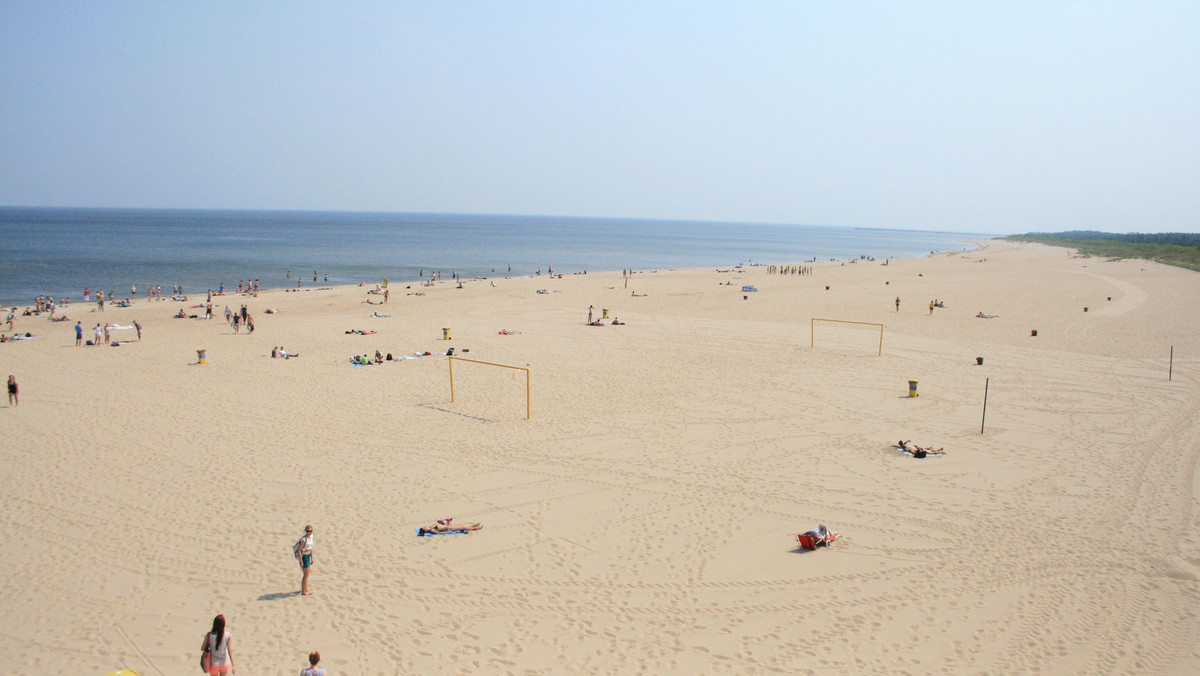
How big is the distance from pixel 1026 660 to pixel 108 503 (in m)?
13.4

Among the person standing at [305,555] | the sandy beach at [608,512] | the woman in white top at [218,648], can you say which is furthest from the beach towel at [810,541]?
the woman in white top at [218,648]

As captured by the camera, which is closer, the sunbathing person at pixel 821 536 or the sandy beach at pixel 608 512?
the sandy beach at pixel 608 512

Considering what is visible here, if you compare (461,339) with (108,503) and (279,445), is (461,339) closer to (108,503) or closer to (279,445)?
(279,445)

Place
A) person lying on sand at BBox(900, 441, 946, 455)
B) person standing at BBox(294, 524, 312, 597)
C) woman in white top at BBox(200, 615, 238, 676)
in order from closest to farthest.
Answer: woman in white top at BBox(200, 615, 238, 676) → person standing at BBox(294, 524, 312, 597) → person lying on sand at BBox(900, 441, 946, 455)

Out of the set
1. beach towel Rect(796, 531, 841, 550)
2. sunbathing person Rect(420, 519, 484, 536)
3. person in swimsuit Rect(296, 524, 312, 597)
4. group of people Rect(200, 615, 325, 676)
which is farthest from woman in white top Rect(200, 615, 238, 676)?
beach towel Rect(796, 531, 841, 550)

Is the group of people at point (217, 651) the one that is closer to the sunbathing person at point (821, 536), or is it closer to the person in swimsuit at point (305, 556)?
the person in swimsuit at point (305, 556)

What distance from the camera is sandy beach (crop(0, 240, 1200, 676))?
24.9 feet

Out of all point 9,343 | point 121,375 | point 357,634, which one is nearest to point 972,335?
point 357,634

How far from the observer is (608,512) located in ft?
35.4

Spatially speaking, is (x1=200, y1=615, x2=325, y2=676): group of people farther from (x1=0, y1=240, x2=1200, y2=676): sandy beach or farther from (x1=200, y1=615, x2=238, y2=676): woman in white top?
(x1=0, y1=240, x2=1200, y2=676): sandy beach

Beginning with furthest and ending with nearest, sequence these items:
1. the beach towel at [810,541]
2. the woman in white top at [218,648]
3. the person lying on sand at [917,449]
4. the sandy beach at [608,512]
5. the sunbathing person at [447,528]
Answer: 1. the person lying on sand at [917,449]
2. the sunbathing person at [447,528]
3. the beach towel at [810,541]
4. the sandy beach at [608,512]
5. the woman in white top at [218,648]

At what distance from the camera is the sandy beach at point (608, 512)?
7578mm

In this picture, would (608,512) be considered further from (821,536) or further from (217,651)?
(217,651)

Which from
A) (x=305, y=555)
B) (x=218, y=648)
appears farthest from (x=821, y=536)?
(x=218, y=648)
